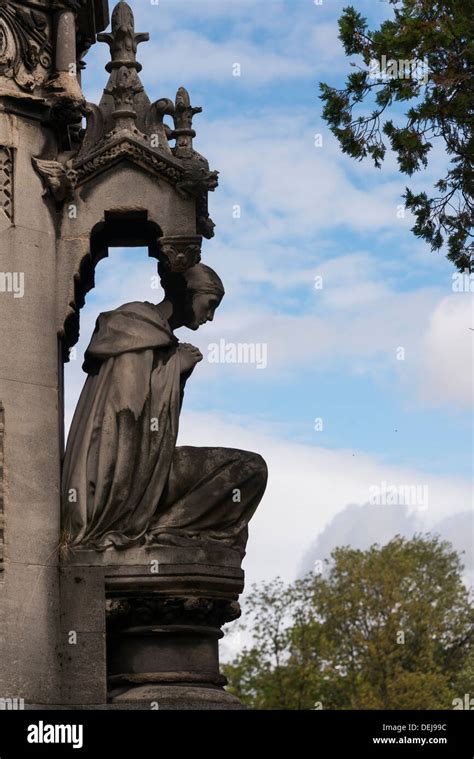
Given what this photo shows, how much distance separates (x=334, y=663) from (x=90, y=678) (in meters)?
37.4

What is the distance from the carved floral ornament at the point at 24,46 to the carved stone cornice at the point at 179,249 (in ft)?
6.60

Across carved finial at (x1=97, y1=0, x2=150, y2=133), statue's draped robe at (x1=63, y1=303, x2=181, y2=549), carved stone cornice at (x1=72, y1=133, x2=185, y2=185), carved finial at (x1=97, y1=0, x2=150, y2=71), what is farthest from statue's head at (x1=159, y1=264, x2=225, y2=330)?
carved finial at (x1=97, y1=0, x2=150, y2=71)

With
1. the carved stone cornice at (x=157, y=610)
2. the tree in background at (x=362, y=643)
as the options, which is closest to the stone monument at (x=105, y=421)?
the carved stone cornice at (x=157, y=610)

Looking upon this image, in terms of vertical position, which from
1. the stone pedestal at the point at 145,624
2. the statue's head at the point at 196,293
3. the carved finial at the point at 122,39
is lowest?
the stone pedestal at the point at 145,624

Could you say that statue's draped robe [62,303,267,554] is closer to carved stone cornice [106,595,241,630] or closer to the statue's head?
carved stone cornice [106,595,241,630]

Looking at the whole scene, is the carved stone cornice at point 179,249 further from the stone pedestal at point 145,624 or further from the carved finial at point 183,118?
the stone pedestal at point 145,624

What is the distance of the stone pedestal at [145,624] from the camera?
14.6 metres

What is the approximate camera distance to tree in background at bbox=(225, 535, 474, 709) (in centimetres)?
4988

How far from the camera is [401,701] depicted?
49156mm

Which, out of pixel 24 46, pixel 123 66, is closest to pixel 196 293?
pixel 123 66

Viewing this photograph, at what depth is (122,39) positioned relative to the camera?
54.2 ft

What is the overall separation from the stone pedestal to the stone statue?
19 cm

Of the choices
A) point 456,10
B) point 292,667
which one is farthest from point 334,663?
point 456,10

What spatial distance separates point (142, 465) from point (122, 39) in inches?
176
